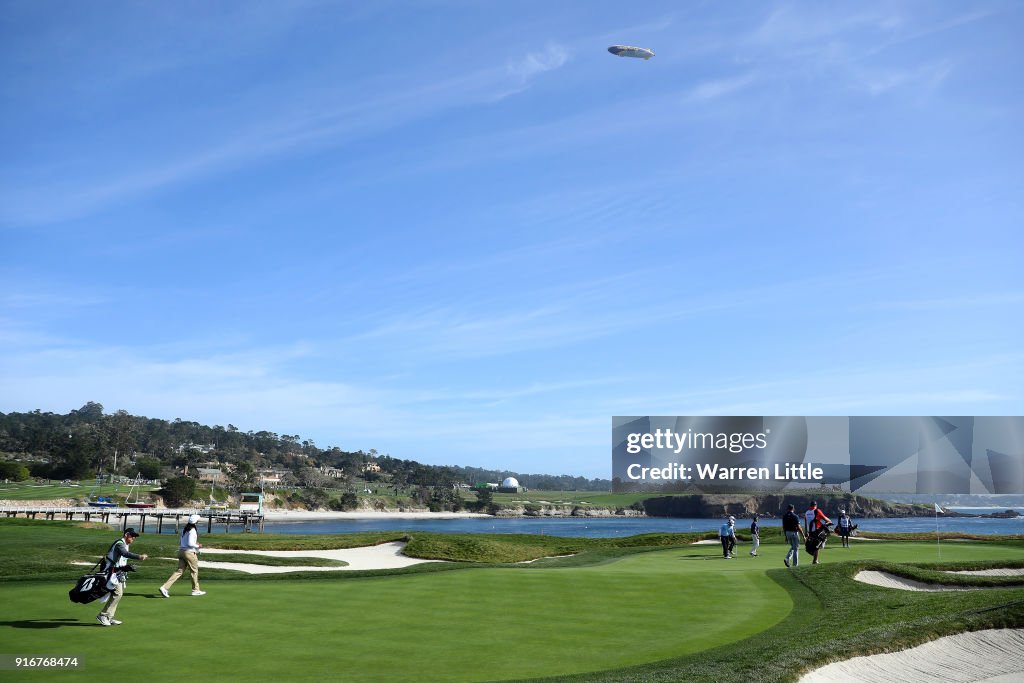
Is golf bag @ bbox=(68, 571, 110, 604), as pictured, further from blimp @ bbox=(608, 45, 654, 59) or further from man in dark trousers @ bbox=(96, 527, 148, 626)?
blimp @ bbox=(608, 45, 654, 59)

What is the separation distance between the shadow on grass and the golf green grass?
0.03m

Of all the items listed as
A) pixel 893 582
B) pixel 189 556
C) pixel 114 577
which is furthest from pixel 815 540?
pixel 114 577

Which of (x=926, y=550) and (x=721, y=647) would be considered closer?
(x=721, y=647)

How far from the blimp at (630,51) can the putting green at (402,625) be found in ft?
117

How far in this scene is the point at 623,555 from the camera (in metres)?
37.9

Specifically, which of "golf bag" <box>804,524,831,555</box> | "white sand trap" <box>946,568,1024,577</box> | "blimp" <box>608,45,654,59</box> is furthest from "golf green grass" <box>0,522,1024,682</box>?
"blimp" <box>608,45,654,59</box>

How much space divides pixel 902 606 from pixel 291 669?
13.8m

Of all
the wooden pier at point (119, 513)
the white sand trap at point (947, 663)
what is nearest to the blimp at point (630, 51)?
the white sand trap at point (947, 663)

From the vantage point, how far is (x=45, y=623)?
15.0 meters

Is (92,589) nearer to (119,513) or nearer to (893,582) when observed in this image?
(893,582)

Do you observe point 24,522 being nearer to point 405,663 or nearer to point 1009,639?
point 405,663

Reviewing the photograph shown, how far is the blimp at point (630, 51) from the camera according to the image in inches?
1917

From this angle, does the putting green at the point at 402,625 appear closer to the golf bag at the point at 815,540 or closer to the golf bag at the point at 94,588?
the golf bag at the point at 94,588

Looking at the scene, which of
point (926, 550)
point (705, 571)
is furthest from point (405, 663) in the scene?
point (926, 550)
